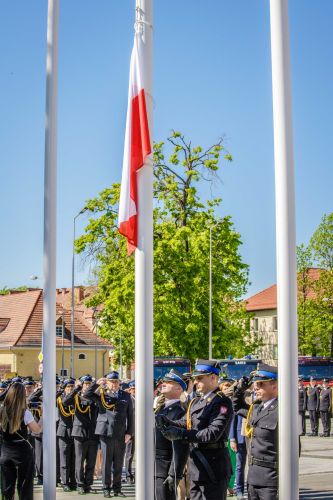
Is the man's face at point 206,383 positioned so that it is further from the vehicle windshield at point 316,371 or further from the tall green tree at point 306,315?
the tall green tree at point 306,315

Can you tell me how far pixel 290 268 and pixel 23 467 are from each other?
433 centimetres

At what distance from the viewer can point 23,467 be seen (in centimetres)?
1007

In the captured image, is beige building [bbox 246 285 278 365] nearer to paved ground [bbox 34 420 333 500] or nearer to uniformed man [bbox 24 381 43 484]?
paved ground [bbox 34 420 333 500]

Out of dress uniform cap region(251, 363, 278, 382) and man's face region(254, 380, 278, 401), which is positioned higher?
dress uniform cap region(251, 363, 278, 382)

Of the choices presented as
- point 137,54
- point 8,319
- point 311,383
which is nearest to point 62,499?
point 137,54

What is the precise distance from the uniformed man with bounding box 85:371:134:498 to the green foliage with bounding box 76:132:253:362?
23.8m

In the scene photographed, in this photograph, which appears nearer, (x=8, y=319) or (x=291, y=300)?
(x=291, y=300)

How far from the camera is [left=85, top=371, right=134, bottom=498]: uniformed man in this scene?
15680 millimetres

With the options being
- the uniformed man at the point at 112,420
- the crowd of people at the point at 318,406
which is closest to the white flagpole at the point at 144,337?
the uniformed man at the point at 112,420

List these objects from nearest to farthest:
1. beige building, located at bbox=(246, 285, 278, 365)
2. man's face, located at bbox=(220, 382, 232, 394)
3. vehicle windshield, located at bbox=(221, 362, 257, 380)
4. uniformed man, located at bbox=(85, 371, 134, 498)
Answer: man's face, located at bbox=(220, 382, 232, 394)
uniformed man, located at bbox=(85, 371, 134, 498)
vehicle windshield, located at bbox=(221, 362, 257, 380)
beige building, located at bbox=(246, 285, 278, 365)

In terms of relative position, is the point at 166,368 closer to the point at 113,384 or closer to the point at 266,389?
the point at 113,384

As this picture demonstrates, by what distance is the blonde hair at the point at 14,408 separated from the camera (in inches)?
385

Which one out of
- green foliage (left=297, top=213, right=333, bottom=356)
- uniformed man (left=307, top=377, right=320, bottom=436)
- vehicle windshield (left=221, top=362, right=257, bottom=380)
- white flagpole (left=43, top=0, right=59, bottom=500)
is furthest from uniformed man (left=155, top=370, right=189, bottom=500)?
green foliage (left=297, top=213, right=333, bottom=356)

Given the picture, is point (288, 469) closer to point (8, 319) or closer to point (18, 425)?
point (18, 425)
